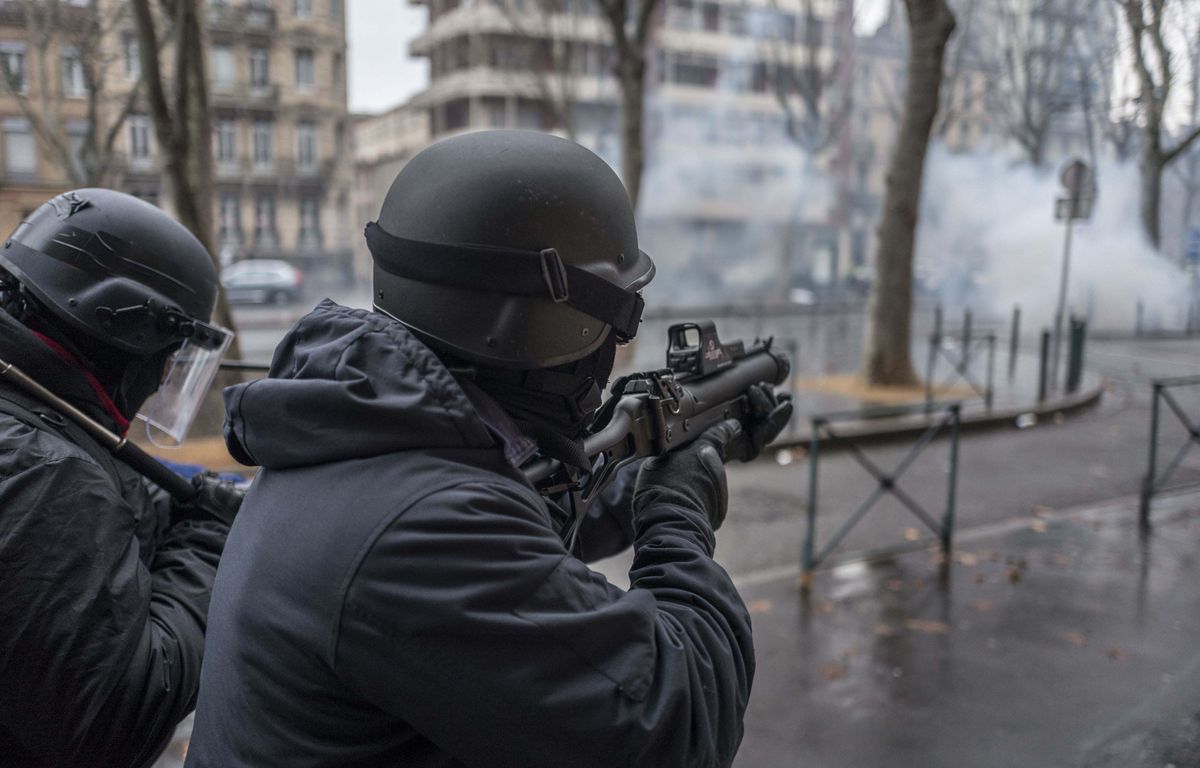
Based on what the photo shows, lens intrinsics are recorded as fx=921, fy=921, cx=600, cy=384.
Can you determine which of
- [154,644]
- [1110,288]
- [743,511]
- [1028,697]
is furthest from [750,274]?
[154,644]

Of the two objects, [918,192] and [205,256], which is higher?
[918,192]

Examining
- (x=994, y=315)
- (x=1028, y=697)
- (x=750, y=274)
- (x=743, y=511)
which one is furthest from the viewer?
(x=750, y=274)

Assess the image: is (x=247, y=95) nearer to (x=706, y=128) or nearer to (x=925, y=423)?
(x=925, y=423)

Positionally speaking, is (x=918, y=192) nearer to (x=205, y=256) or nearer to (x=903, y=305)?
(x=903, y=305)

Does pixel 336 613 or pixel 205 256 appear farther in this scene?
pixel 205 256

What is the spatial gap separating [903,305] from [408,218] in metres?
11.6

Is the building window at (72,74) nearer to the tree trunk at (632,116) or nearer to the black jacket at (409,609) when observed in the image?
the tree trunk at (632,116)

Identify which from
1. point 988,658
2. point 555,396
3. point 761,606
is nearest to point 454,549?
point 555,396

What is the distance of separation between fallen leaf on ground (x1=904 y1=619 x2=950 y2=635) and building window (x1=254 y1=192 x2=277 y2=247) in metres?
31.1

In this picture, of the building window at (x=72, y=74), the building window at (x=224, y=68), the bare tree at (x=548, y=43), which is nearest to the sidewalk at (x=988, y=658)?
the building window at (x=72, y=74)

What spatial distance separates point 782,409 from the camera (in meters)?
2.25

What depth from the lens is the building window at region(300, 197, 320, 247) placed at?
3350 centimetres

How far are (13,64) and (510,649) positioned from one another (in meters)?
11.4

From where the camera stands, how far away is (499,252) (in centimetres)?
134
